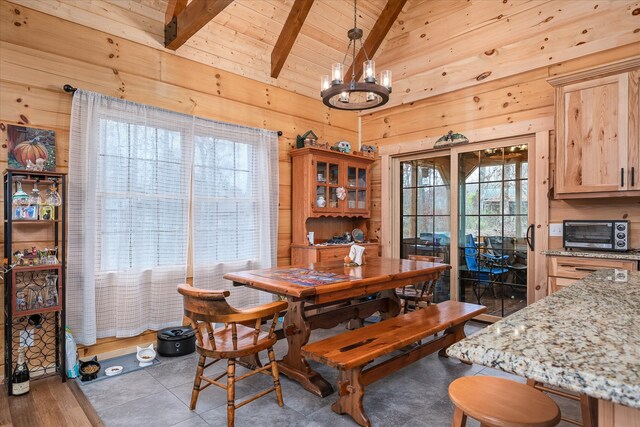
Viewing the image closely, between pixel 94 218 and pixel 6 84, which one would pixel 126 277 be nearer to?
Answer: pixel 94 218

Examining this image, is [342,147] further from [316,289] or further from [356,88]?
[316,289]

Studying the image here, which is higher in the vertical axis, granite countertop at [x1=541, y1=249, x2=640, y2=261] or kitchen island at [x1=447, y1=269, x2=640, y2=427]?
kitchen island at [x1=447, y1=269, x2=640, y2=427]

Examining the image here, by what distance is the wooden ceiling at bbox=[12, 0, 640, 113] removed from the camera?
348 centimetres

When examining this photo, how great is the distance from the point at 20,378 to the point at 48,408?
0.39 metres

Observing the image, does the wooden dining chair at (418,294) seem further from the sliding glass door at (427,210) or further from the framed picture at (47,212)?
the framed picture at (47,212)

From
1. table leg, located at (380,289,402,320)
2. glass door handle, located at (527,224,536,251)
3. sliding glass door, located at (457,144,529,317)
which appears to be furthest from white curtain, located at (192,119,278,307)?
glass door handle, located at (527,224,536,251)

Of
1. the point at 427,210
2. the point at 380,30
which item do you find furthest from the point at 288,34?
the point at 427,210

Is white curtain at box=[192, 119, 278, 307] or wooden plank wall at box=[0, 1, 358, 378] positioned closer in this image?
wooden plank wall at box=[0, 1, 358, 378]

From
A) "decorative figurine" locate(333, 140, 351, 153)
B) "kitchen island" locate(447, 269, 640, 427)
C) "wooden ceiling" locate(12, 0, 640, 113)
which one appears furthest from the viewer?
"decorative figurine" locate(333, 140, 351, 153)

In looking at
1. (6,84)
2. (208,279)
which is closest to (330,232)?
(208,279)

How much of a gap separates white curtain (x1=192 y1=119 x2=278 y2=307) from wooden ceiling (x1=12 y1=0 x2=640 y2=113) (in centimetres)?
83

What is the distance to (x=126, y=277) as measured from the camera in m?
3.28

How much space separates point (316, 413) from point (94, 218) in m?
2.34

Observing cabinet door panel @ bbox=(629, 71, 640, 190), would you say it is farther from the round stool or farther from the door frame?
the round stool
